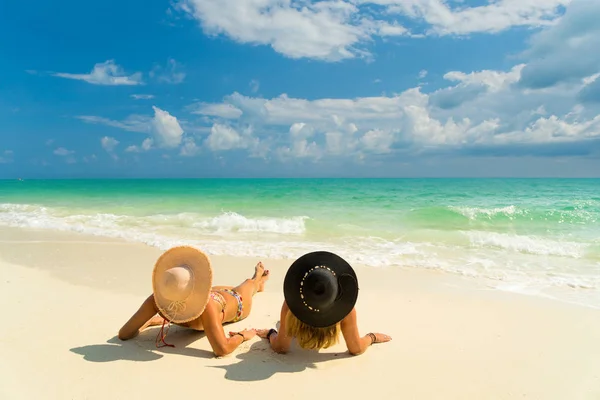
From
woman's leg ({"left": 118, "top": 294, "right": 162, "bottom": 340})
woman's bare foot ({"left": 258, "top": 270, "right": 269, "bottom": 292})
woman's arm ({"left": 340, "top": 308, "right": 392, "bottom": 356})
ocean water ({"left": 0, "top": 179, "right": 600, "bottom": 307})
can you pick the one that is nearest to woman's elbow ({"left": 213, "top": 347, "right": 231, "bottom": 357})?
woman's leg ({"left": 118, "top": 294, "right": 162, "bottom": 340})

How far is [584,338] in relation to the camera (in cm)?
429

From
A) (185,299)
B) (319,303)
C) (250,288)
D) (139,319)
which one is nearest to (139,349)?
(139,319)

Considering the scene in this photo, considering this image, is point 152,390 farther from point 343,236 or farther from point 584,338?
point 343,236

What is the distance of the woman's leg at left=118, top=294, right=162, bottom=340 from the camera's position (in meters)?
3.83

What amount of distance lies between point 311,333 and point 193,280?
3.95 ft

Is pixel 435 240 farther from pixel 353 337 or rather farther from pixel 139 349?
pixel 139 349

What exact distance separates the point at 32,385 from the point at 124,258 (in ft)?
16.5

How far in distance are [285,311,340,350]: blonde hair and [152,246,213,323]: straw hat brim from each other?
0.82 metres

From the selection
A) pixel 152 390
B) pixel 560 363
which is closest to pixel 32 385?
pixel 152 390

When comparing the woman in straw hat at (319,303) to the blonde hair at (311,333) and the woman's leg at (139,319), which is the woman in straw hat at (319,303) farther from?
the woman's leg at (139,319)

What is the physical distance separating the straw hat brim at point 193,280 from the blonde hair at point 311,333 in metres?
0.82

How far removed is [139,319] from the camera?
12.8 ft

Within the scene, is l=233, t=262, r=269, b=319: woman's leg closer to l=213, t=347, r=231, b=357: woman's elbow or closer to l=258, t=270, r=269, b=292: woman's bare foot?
l=258, t=270, r=269, b=292: woman's bare foot

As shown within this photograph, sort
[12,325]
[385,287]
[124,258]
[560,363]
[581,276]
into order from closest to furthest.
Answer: [560,363], [12,325], [385,287], [581,276], [124,258]
